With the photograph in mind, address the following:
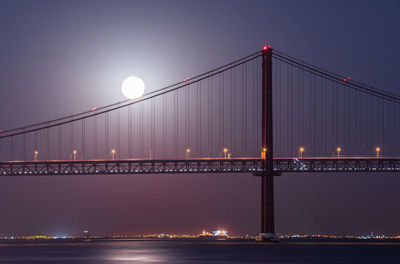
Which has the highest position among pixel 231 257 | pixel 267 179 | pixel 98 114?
pixel 98 114

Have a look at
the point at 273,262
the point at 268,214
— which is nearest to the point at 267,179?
the point at 268,214

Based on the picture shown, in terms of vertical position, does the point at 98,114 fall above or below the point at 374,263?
above

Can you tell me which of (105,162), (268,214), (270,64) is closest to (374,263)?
(268,214)

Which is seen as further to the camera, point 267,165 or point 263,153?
point 263,153

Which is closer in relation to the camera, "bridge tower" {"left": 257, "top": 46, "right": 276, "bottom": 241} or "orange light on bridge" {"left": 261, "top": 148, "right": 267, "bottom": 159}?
"bridge tower" {"left": 257, "top": 46, "right": 276, "bottom": 241}

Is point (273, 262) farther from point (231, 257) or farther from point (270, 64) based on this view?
point (270, 64)

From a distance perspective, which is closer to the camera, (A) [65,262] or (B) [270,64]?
(A) [65,262]

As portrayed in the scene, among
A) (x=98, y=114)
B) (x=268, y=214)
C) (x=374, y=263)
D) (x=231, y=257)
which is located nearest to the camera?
(x=374, y=263)

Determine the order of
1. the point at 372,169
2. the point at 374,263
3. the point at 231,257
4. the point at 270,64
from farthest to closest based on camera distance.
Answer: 1. the point at 372,169
2. the point at 270,64
3. the point at 231,257
4. the point at 374,263
